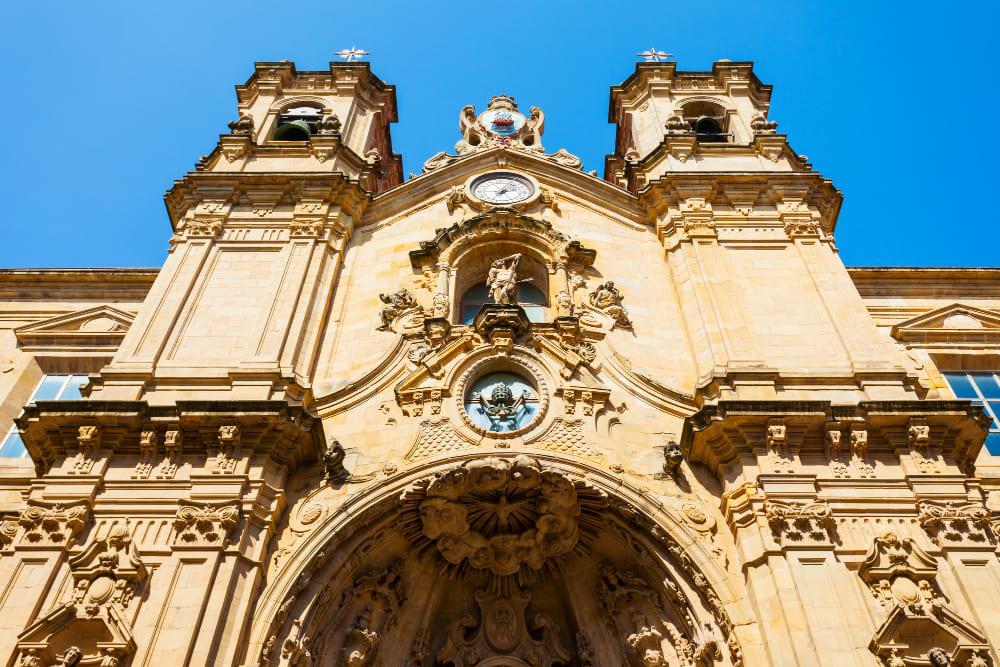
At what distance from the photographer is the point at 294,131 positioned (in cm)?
2247

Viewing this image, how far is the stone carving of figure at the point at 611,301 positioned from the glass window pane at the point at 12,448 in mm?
10409

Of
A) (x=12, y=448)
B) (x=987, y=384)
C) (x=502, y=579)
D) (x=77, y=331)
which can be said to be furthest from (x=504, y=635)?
(x=77, y=331)

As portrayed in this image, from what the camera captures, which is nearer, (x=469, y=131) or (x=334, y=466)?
(x=334, y=466)

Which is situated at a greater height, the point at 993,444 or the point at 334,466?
the point at 993,444

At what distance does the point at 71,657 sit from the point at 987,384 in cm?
1592

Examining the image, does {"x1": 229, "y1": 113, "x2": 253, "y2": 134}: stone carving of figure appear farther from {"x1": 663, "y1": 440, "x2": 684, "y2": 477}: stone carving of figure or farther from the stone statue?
{"x1": 663, "y1": 440, "x2": 684, "y2": 477}: stone carving of figure

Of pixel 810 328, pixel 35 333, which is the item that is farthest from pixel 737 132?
pixel 35 333

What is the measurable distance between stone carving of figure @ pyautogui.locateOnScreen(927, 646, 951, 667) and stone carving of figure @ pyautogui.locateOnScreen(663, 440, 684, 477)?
391 centimetres

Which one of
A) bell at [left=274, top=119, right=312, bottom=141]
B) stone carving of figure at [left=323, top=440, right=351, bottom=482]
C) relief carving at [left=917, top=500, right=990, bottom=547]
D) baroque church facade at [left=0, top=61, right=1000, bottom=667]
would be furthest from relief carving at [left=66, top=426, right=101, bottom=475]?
bell at [left=274, top=119, right=312, bottom=141]

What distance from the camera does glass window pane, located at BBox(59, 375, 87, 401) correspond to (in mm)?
16547

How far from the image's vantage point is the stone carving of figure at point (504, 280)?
51.2 feet

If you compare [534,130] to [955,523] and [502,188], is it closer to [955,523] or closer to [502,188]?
[502,188]

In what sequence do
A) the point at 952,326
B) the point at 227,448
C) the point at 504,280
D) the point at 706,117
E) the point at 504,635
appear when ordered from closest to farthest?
1. the point at 227,448
2. the point at 504,635
3. the point at 504,280
4. the point at 952,326
5. the point at 706,117

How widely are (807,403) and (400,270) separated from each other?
821 cm
